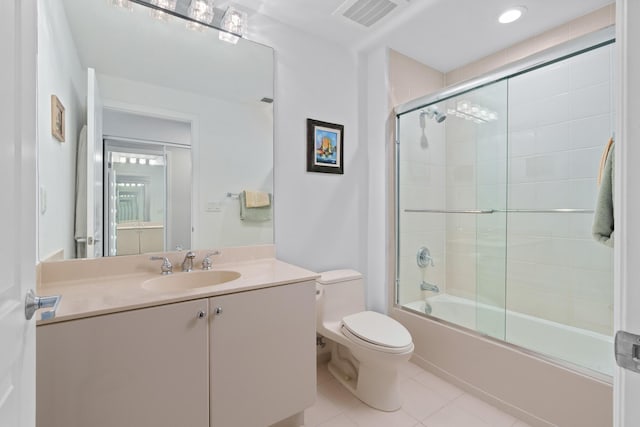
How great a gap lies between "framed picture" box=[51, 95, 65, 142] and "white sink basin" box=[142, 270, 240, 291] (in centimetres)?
73

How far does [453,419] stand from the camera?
154cm

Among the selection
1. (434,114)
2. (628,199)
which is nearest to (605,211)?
(628,199)

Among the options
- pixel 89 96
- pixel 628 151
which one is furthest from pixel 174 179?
pixel 628 151

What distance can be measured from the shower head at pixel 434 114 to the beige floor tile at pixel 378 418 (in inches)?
81.1

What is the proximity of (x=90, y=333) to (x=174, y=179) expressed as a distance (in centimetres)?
88

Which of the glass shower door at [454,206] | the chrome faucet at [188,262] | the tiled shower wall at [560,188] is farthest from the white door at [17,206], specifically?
the tiled shower wall at [560,188]

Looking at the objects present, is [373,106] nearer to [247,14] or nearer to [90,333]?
[247,14]

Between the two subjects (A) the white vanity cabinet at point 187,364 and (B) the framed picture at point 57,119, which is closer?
(A) the white vanity cabinet at point 187,364

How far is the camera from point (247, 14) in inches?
70.5

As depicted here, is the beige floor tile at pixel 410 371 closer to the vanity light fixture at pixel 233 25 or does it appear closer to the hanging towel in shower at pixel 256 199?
the hanging towel in shower at pixel 256 199

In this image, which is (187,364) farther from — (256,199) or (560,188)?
(560,188)

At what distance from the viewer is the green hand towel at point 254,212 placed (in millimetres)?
1782

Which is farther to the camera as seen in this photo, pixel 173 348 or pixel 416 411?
pixel 416 411

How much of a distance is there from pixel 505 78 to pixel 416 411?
2036 millimetres
